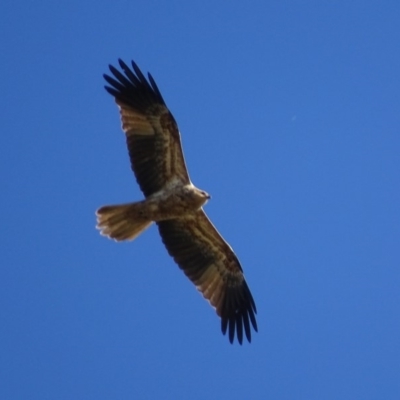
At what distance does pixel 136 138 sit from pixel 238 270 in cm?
→ 246

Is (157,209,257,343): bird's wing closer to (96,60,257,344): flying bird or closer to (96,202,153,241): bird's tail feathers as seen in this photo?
(96,60,257,344): flying bird

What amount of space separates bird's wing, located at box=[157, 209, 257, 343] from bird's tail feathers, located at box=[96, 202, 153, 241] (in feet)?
2.96

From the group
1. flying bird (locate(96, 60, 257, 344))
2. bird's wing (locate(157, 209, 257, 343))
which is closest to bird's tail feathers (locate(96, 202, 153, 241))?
flying bird (locate(96, 60, 257, 344))

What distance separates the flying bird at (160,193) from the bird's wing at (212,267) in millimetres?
13

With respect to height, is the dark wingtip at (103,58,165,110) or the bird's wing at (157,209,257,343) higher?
the dark wingtip at (103,58,165,110)

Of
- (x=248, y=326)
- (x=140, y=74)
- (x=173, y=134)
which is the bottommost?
(x=248, y=326)

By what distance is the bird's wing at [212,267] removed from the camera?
44.9 ft

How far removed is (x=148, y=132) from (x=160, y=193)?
80 cm

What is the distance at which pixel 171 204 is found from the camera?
12930 millimetres

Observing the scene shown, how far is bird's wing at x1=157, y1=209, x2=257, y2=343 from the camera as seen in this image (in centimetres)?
1368

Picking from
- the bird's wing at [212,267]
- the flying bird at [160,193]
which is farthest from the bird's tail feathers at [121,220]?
the bird's wing at [212,267]

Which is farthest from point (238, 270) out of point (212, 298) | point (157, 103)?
point (157, 103)

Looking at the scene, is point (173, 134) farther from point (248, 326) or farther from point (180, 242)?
point (248, 326)

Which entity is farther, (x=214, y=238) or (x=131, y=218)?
(x=214, y=238)
